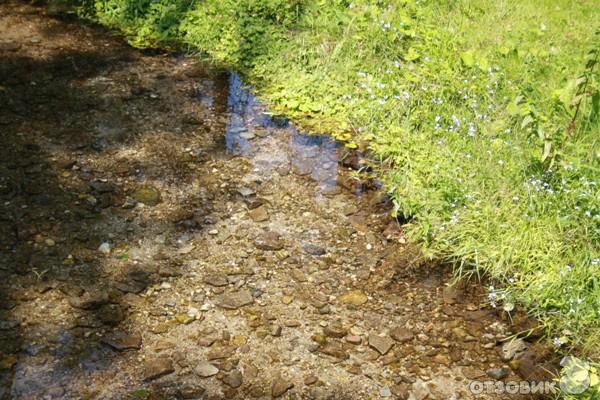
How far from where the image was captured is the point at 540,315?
158 inches

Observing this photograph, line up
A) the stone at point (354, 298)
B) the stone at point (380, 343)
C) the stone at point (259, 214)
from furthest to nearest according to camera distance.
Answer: the stone at point (259, 214) → the stone at point (354, 298) → the stone at point (380, 343)

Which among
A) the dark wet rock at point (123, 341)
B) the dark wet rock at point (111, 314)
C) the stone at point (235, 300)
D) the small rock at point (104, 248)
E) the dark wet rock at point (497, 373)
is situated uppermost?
the dark wet rock at point (497, 373)

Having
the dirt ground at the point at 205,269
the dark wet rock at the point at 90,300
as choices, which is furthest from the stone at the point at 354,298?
the dark wet rock at the point at 90,300

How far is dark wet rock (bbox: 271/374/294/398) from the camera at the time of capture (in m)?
3.45

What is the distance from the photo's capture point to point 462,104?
5273 mm

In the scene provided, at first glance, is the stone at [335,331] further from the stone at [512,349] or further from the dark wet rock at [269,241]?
the stone at [512,349]

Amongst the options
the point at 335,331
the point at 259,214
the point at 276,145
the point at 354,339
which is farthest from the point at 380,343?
the point at 276,145

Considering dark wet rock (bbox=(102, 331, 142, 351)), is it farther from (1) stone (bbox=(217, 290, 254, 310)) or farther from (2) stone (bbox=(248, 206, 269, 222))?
(2) stone (bbox=(248, 206, 269, 222))

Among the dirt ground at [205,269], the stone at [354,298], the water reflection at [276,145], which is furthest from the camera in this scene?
the water reflection at [276,145]

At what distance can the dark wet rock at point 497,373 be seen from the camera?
3697 millimetres

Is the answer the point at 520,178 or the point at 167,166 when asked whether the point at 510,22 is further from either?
the point at 167,166

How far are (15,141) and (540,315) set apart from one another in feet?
13.6

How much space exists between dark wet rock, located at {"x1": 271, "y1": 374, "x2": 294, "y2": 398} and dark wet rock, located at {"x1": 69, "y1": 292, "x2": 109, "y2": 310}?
1160mm

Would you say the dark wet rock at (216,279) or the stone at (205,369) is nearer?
the stone at (205,369)
